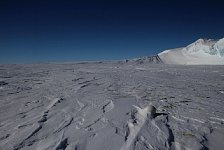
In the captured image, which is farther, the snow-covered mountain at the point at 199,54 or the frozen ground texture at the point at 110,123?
the snow-covered mountain at the point at 199,54

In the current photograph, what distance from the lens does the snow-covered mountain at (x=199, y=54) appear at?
27.6 m

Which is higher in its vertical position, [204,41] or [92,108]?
[204,41]

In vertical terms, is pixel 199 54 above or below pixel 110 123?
above

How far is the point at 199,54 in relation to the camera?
3083 cm

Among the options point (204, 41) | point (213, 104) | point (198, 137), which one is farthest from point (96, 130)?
point (204, 41)

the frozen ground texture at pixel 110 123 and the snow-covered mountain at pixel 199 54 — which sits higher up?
the snow-covered mountain at pixel 199 54

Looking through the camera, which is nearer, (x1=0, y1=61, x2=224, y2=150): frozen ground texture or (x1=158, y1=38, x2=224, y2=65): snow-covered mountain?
(x1=0, y1=61, x2=224, y2=150): frozen ground texture

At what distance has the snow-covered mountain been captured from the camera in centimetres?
2763

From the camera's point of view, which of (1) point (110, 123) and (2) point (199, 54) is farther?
(2) point (199, 54)

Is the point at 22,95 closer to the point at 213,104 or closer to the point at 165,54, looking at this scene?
the point at 213,104

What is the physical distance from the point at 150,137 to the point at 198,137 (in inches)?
27.0

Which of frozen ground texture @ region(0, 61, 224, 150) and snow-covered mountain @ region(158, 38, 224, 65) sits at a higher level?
snow-covered mountain @ region(158, 38, 224, 65)

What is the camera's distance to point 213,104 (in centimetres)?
Answer: 501

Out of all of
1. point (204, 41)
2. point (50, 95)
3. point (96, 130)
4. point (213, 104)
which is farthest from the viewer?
point (204, 41)
